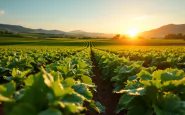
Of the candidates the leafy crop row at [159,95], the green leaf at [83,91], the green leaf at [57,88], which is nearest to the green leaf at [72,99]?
the green leaf at [57,88]

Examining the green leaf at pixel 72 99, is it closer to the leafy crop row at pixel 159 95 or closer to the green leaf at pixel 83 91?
the green leaf at pixel 83 91

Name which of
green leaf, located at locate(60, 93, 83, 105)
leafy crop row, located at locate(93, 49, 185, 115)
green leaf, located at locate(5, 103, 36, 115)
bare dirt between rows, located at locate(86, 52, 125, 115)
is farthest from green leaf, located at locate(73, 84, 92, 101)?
bare dirt between rows, located at locate(86, 52, 125, 115)

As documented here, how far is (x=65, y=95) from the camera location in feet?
Result: 5.41

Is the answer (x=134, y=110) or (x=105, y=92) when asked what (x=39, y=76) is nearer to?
(x=134, y=110)

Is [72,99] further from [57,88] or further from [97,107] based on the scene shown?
[97,107]

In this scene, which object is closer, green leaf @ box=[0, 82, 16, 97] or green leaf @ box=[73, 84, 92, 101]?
green leaf @ box=[0, 82, 16, 97]

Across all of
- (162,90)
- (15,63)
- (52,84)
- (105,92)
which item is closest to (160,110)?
(162,90)

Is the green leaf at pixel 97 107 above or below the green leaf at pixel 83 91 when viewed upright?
below

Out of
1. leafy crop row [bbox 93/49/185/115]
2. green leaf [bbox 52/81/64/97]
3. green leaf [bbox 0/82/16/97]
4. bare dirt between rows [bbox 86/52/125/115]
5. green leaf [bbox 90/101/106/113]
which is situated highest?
green leaf [bbox 52/81/64/97]

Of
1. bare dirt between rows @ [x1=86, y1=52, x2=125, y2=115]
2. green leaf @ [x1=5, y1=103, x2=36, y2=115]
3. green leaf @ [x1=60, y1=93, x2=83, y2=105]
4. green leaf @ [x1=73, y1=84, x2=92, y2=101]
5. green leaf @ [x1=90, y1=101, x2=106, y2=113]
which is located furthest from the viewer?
bare dirt between rows @ [x1=86, y1=52, x2=125, y2=115]

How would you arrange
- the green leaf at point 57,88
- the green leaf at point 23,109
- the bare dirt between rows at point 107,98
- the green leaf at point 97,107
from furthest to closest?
1. the bare dirt between rows at point 107,98
2. the green leaf at point 97,107
3. the green leaf at point 57,88
4. the green leaf at point 23,109

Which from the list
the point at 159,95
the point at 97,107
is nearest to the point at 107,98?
the point at 97,107

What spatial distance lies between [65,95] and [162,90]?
1407 mm

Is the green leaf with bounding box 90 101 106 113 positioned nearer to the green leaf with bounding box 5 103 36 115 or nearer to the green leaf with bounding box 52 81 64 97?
the green leaf with bounding box 52 81 64 97
